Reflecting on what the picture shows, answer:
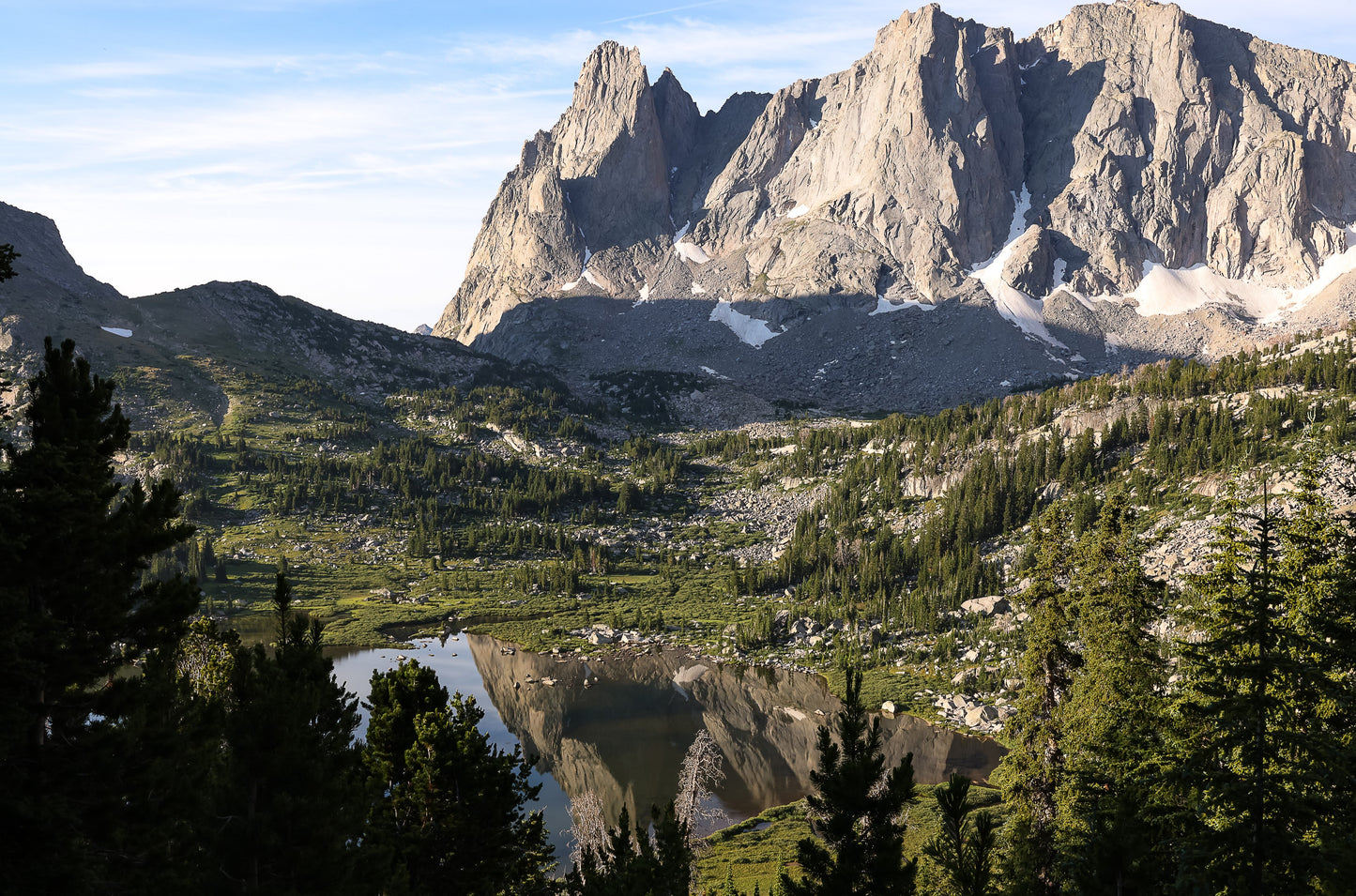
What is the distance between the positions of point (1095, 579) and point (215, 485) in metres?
162

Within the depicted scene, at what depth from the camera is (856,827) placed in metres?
19.4

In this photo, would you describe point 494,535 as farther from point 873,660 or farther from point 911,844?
point 911,844

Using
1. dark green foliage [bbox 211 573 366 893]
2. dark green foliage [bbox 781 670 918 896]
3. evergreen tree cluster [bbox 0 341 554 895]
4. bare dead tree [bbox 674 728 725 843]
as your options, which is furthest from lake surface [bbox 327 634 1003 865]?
dark green foliage [bbox 211 573 366 893]

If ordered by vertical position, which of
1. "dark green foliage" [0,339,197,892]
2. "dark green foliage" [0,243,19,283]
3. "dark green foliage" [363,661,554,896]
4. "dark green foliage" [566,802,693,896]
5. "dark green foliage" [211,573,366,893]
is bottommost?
"dark green foliage" [566,802,693,896]

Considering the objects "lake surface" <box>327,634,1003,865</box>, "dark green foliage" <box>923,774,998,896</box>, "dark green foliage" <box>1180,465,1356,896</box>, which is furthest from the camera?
"lake surface" <box>327,634,1003,865</box>

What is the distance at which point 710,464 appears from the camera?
7357 inches

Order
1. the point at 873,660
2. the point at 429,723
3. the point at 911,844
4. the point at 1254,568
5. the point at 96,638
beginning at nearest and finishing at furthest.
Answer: the point at 96,638 < the point at 1254,568 < the point at 429,723 < the point at 911,844 < the point at 873,660

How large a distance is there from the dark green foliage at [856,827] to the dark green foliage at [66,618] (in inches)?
545

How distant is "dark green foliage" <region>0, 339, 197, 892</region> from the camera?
13875mm

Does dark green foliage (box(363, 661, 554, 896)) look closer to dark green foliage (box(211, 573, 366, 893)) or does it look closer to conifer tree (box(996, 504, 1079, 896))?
dark green foliage (box(211, 573, 366, 893))

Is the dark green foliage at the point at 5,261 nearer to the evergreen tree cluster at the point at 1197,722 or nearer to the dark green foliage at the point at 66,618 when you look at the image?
the dark green foliage at the point at 66,618

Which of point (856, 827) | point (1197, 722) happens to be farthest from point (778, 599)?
point (856, 827)

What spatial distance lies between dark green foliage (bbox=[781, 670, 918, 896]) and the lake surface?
126 feet

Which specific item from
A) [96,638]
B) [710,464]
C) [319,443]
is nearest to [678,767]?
[96,638]
